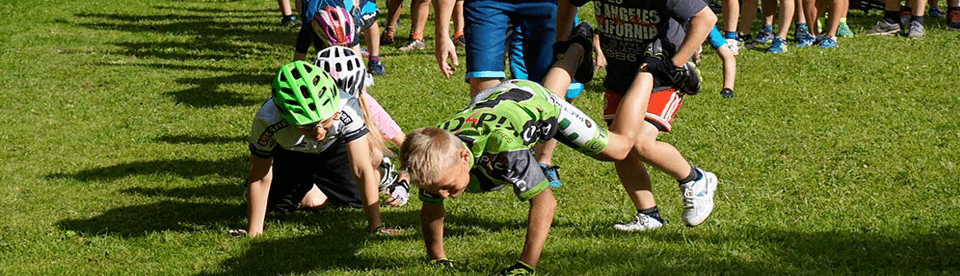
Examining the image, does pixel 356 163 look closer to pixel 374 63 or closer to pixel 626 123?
pixel 626 123

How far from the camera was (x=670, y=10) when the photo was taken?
240 inches

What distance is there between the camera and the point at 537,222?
5406 millimetres

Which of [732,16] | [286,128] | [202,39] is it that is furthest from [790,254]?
[202,39]

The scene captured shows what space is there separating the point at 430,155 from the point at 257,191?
236 cm

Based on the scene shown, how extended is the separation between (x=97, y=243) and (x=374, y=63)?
6.38 meters

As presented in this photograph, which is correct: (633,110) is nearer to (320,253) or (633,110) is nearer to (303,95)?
(303,95)

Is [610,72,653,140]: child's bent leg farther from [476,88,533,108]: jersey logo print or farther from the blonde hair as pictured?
the blonde hair

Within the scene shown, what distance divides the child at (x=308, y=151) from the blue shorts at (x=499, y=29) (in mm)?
946

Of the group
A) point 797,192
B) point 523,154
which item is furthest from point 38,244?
point 797,192

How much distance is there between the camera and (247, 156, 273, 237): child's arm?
6.84 metres

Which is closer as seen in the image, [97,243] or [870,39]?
[97,243]

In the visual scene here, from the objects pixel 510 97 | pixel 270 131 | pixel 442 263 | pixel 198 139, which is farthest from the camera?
pixel 198 139

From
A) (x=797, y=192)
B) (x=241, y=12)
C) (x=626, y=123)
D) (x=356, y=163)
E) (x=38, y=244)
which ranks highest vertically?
(x=626, y=123)

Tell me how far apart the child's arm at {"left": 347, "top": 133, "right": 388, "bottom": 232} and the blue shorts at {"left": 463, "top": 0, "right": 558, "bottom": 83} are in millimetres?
1050
